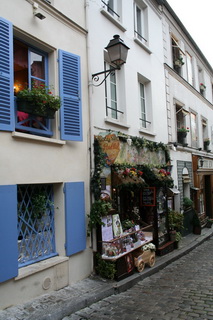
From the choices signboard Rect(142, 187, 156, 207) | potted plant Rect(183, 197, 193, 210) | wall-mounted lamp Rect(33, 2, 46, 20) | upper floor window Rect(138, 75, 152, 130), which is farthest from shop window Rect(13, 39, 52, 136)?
potted plant Rect(183, 197, 193, 210)

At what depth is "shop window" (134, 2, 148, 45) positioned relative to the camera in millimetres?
9523

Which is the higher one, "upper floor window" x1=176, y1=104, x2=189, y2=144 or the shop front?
"upper floor window" x1=176, y1=104, x2=189, y2=144

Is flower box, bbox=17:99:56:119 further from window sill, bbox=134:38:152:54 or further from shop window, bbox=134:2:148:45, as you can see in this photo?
shop window, bbox=134:2:148:45

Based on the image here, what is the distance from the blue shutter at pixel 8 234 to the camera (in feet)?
13.6

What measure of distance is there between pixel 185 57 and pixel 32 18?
9.86 meters

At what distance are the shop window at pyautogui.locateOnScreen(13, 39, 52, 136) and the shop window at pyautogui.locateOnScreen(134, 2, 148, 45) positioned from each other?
5135 mm

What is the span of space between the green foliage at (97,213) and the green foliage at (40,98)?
2199 millimetres

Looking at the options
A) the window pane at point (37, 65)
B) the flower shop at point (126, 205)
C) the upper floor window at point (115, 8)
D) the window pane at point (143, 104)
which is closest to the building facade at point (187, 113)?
the window pane at point (143, 104)

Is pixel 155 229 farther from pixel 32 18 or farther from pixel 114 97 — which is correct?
pixel 32 18

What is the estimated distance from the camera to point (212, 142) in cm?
1644

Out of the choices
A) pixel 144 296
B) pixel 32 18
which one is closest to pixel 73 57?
pixel 32 18

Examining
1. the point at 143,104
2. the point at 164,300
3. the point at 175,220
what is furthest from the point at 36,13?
the point at 175,220

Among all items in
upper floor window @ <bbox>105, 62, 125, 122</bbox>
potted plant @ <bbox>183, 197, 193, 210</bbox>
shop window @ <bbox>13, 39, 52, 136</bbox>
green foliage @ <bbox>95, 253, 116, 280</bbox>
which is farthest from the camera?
potted plant @ <bbox>183, 197, 193, 210</bbox>

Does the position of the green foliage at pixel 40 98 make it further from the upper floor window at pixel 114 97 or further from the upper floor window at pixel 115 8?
the upper floor window at pixel 115 8
